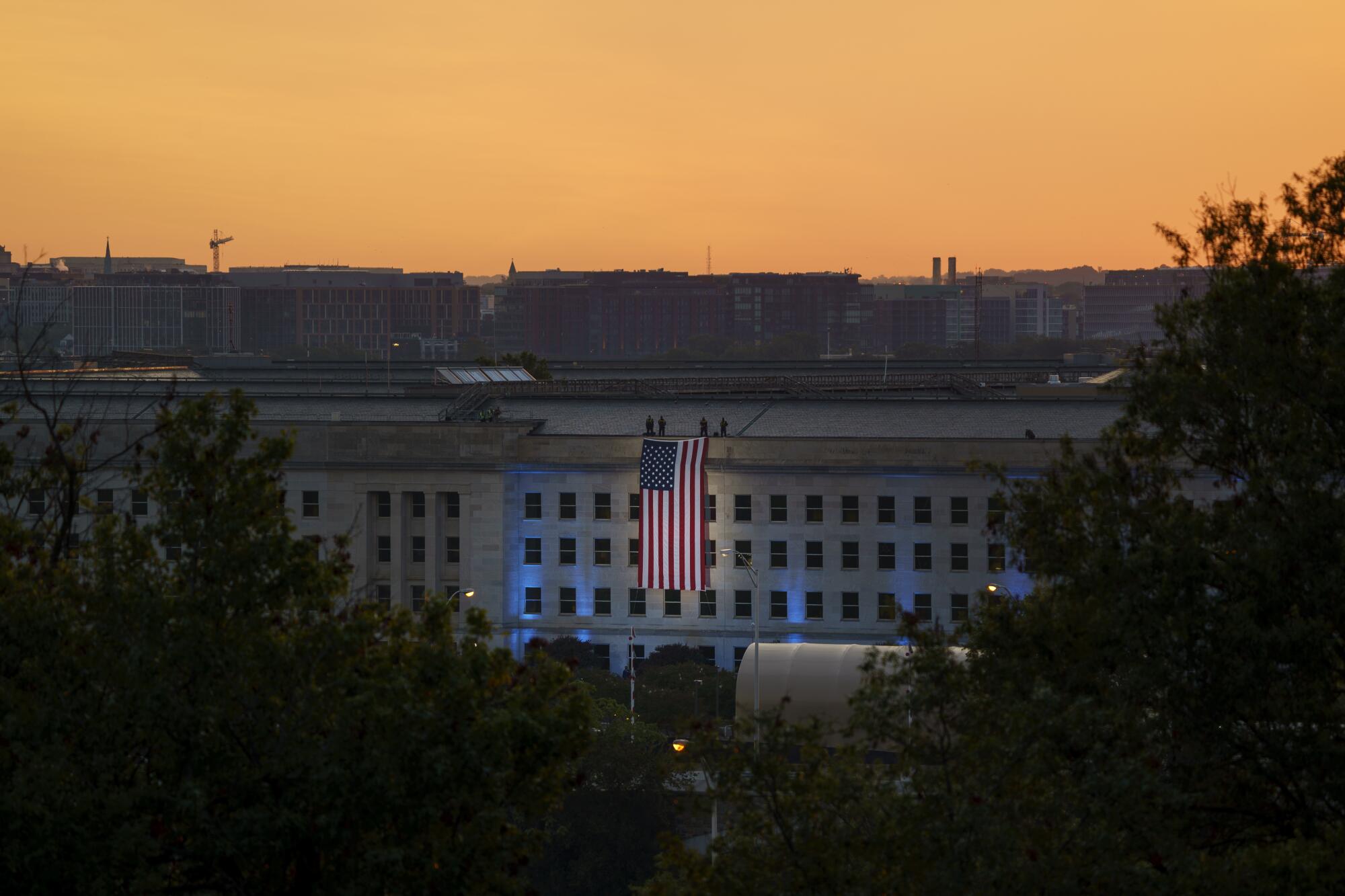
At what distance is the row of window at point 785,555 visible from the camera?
300ft

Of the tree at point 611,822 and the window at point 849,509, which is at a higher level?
the window at point 849,509

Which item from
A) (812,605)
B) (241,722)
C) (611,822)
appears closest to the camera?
(241,722)

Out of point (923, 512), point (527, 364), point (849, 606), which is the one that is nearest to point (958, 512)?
point (923, 512)

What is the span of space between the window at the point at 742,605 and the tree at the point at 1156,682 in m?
60.3

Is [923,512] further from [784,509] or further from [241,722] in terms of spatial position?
[241,722]

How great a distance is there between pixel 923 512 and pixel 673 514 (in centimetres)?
1332

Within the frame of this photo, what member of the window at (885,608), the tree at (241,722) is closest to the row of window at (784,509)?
the window at (885,608)

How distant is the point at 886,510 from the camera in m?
92.9

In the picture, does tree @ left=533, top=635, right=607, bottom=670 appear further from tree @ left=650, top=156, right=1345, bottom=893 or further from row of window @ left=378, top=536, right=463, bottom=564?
tree @ left=650, top=156, right=1345, bottom=893

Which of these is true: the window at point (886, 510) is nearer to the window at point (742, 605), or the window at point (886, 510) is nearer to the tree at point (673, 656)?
the window at point (742, 605)

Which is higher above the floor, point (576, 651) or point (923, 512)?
point (923, 512)

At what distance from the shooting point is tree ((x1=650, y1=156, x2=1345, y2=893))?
2395 cm

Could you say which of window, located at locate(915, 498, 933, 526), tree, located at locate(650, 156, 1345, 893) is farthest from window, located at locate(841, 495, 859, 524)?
tree, located at locate(650, 156, 1345, 893)

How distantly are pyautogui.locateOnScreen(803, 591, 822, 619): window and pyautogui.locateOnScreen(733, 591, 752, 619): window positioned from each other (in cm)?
258
